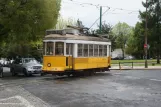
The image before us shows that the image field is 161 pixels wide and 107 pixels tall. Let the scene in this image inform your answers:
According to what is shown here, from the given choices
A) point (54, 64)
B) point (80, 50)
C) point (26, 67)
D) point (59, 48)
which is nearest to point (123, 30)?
point (26, 67)

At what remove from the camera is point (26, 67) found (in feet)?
96.6

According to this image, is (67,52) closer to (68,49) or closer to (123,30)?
(68,49)

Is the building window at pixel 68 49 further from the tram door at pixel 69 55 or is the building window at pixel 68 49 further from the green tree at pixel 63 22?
the green tree at pixel 63 22

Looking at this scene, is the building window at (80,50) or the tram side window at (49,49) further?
the building window at (80,50)

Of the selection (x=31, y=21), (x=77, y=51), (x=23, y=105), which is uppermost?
(x=31, y=21)

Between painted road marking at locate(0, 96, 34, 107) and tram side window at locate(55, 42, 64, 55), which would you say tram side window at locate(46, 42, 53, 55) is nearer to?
tram side window at locate(55, 42, 64, 55)

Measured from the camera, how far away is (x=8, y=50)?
6519 centimetres

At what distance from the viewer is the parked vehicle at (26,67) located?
29.3 m

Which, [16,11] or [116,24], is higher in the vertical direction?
[116,24]

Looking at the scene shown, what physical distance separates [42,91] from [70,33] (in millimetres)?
10950

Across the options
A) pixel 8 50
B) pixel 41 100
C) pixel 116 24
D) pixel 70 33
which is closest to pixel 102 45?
pixel 70 33

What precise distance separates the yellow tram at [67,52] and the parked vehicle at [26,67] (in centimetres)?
379

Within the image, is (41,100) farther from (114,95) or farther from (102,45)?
(102,45)

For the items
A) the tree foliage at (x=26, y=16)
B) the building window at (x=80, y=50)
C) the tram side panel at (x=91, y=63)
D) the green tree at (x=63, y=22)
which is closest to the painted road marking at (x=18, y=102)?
the tram side panel at (x=91, y=63)
